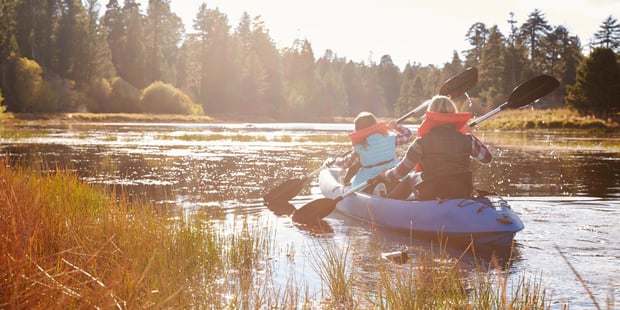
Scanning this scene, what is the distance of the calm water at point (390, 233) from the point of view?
6.16m

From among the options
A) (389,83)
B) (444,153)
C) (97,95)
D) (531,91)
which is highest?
(389,83)

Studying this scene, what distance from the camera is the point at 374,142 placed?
966cm

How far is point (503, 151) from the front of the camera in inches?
931

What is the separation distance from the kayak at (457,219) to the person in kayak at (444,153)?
20 centimetres

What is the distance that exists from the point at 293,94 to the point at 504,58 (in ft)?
91.5

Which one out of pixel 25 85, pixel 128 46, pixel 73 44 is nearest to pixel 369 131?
pixel 25 85

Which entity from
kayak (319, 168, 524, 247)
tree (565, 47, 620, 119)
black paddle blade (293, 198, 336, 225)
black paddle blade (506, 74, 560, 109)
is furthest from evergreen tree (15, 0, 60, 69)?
kayak (319, 168, 524, 247)

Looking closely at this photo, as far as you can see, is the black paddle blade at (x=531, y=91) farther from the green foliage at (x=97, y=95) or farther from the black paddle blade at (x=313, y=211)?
the green foliage at (x=97, y=95)

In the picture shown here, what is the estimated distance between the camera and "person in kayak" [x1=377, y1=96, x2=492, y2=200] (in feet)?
24.9

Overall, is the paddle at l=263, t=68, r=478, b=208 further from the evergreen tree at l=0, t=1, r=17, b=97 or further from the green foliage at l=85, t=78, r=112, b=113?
the green foliage at l=85, t=78, r=112, b=113

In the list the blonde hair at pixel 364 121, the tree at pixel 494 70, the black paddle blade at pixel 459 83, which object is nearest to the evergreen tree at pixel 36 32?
the tree at pixel 494 70

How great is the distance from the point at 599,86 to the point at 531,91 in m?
37.0

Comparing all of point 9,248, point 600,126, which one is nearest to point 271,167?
point 9,248

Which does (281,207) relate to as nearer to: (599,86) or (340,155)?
(340,155)
